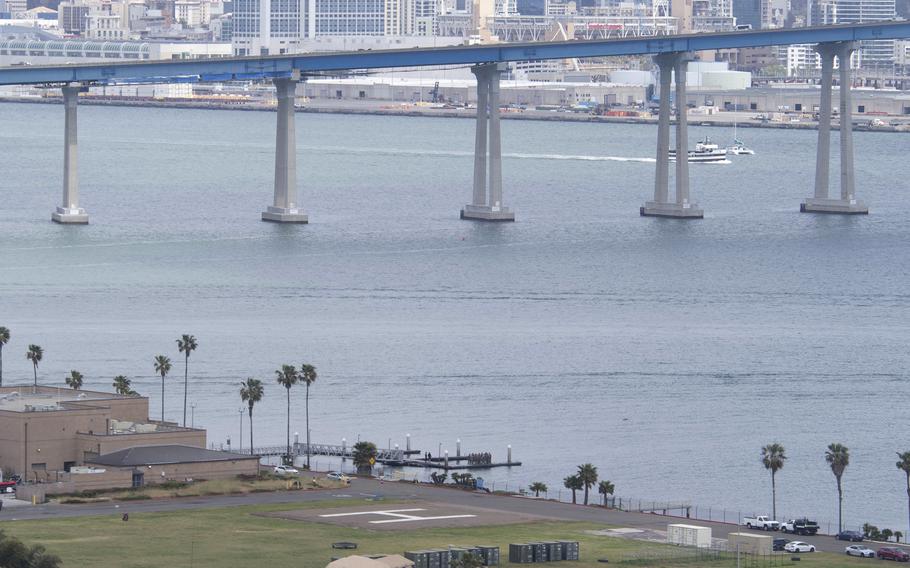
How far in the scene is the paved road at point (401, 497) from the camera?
65188 millimetres

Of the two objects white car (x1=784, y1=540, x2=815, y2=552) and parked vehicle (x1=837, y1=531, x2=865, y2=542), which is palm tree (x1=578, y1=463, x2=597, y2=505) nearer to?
parked vehicle (x1=837, y1=531, x2=865, y2=542)

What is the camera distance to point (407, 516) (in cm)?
6606

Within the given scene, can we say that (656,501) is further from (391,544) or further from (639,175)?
(639,175)

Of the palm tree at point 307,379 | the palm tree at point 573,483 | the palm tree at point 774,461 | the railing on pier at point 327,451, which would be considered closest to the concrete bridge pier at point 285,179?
the palm tree at point 307,379

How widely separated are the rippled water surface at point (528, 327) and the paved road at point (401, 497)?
337 centimetres

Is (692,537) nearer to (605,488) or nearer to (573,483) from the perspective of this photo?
(605,488)

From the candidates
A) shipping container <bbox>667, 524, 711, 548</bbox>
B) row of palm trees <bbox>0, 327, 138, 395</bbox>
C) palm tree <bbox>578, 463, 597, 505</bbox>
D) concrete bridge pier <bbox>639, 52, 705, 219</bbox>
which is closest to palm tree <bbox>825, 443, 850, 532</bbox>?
shipping container <bbox>667, 524, 711, 548</bbox>

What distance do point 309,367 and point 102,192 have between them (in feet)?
285

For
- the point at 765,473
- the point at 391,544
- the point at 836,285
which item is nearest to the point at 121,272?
the point at 836,285

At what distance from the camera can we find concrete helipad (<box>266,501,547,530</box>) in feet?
213

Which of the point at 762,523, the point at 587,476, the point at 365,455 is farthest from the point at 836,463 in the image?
the point at 365,455

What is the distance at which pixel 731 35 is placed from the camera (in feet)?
538

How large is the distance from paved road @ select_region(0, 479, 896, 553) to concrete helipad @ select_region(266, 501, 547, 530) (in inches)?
39.6

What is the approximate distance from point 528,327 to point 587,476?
29.4 m
